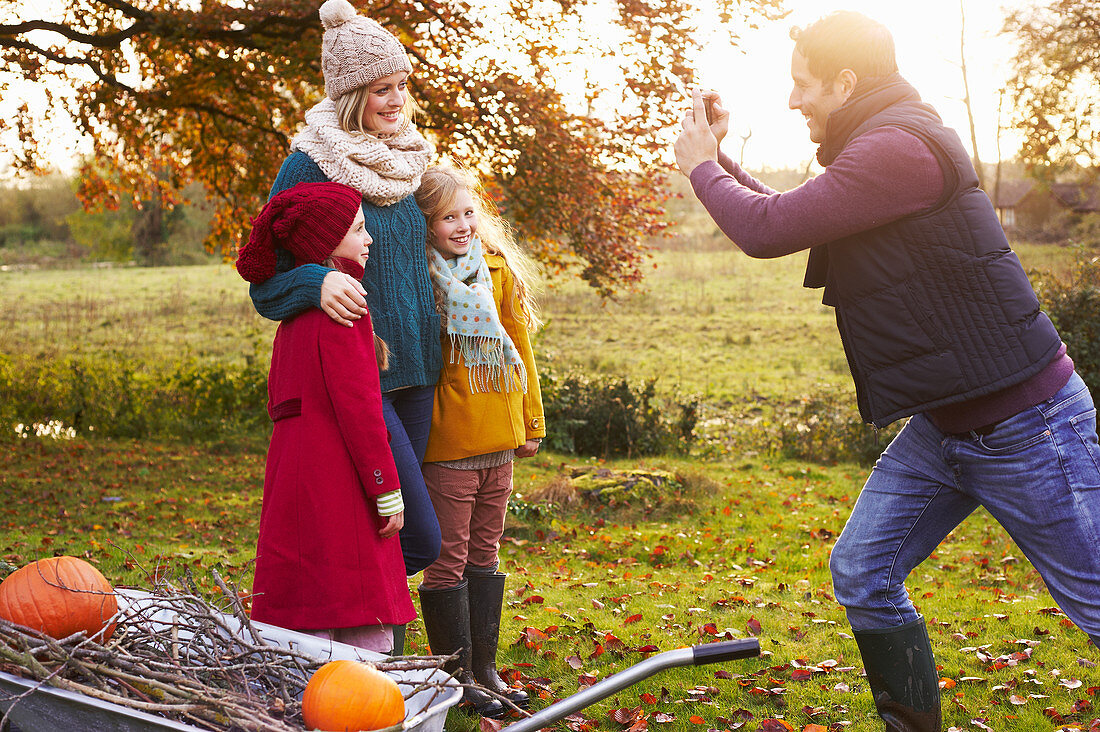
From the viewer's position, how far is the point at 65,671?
1886 mm

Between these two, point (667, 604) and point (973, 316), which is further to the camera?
point (667, 604)

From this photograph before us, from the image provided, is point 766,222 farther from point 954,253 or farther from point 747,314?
point 747,314

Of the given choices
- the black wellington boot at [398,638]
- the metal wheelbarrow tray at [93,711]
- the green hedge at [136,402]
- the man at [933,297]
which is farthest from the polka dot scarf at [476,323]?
the green hedge at [136,402]

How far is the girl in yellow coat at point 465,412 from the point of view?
3.12 metres

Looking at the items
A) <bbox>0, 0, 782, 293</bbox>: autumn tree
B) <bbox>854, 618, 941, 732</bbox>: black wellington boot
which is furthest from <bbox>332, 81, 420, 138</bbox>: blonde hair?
<bbox>0, 0, 782, 293</bbox>: autumn tree

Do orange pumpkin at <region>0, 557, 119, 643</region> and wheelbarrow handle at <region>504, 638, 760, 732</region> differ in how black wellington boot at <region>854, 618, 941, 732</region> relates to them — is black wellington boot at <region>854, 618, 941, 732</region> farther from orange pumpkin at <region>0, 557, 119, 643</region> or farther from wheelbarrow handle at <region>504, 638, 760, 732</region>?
orange pumpkin at <region>0, 557, 119, 643</region>

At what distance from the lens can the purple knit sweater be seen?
2.17 metres

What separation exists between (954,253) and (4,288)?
85.5 feet

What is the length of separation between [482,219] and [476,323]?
19.3 inches

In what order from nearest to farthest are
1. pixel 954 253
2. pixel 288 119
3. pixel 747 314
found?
pixel 954 253, pixel 288 119, pixel 747 314

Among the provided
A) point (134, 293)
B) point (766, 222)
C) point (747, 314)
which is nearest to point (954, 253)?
point (766, 222)

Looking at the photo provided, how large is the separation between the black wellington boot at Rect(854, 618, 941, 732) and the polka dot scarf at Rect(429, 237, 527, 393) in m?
1.43

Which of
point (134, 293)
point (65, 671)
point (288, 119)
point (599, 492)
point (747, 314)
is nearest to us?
point (65, 671)

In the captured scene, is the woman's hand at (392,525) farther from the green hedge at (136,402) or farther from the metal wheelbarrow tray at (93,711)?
the green hedge at (136,402)
